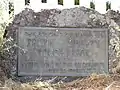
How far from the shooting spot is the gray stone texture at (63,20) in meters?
5.47

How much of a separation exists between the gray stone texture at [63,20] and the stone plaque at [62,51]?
74mm

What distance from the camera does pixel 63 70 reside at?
550 cm

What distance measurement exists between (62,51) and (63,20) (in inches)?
17.9

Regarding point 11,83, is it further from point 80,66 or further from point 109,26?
point 109,26

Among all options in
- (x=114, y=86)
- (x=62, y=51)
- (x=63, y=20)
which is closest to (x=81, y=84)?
(x=114, y=86)

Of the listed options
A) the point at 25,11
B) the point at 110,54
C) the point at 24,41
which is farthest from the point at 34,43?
the point at 110,54

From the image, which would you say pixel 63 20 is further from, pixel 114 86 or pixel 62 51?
pixel 114 86

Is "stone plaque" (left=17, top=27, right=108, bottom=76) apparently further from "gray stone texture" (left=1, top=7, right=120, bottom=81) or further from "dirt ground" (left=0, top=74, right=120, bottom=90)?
"dirt ground" (left=0, top=74, right=120, bottom=90)

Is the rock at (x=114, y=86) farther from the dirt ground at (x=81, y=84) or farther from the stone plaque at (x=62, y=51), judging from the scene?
A: the stone plaque at (x=62, y=51)

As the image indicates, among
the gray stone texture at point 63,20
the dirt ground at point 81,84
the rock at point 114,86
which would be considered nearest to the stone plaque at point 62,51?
the gray stone texture at point 63,20

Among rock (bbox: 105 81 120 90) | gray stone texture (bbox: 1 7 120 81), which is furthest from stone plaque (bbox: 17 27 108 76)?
rock (bbox: 105 81 120 90)

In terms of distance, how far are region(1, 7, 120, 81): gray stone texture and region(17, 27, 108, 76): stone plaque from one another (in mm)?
74

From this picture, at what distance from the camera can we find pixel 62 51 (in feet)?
18.1

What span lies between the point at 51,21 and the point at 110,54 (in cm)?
99
